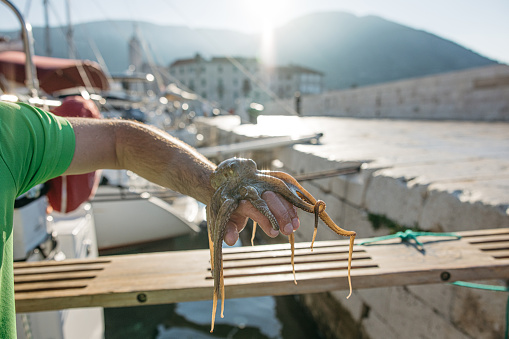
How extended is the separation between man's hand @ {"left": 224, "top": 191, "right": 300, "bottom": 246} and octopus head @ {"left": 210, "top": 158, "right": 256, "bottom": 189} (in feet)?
0.36

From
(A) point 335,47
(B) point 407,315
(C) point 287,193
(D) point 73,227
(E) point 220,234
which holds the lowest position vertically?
(B) point 407,315

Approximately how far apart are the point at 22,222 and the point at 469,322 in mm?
3119

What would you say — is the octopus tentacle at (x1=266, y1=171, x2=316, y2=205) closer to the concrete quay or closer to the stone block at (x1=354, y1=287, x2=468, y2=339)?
the concrete quay

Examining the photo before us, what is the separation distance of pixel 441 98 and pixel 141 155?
11.8 meters

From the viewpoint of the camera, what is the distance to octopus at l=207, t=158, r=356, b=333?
91 cm

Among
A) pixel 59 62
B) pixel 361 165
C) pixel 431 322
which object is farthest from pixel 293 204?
pixel 59 62

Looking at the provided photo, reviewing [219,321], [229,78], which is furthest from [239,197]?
[229,78]

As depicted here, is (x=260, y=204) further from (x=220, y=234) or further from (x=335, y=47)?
(x=335, y=47)

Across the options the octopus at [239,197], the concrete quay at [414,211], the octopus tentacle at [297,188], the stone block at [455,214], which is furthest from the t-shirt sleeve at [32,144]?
the stone block at [455,214]

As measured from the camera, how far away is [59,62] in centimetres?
1075

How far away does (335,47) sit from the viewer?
142 m

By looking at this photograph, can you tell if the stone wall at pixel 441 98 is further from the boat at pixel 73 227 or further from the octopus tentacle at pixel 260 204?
the octopus tentacle at pixel 260 204

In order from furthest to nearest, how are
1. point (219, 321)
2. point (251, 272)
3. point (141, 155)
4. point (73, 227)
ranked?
point (219, 321), point (73, 227), point (251, 272), point (141, 155)

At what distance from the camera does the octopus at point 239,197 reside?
36.0 inches
